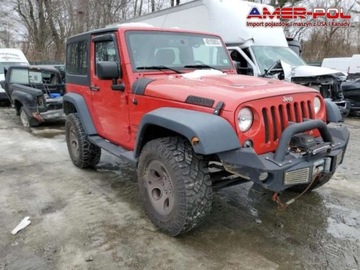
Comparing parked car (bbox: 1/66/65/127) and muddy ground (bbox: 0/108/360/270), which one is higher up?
parked car (bbox: 1/66/65/127)

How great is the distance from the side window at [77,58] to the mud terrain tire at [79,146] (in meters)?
0.69

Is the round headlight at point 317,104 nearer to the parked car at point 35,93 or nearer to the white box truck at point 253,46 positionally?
the white box truck at point 253,46

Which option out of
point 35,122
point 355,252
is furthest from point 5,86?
point 355,252

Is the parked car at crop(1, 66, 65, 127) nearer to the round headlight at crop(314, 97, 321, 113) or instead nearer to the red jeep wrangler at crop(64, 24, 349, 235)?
the red jeep wrangler at crop(64, 24, 349, 235)

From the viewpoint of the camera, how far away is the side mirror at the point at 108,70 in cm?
377

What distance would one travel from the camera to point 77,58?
205 inches

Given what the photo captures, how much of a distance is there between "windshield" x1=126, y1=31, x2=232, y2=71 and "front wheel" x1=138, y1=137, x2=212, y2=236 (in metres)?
1.14

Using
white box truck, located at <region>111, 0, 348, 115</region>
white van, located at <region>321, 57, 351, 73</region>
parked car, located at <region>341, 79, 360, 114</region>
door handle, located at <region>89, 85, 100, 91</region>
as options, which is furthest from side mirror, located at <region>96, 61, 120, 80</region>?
white van, located at <region>321, 57, 351, 73</region>

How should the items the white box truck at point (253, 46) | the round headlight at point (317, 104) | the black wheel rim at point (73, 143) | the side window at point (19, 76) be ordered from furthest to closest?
the side window at point (19, 76), the white box truck at point (253, 46), the black wheel rim at point (73, 143), the round headlight at point (317, 104)

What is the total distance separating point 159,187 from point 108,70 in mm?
1410

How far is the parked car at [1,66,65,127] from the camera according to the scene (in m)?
8.50

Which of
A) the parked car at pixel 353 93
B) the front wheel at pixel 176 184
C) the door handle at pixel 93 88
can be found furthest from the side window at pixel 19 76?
the parked car at pixel 353 93

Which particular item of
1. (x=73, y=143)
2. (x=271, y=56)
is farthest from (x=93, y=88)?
(x=271, y=56)

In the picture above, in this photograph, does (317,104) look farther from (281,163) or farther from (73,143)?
(73,143)
